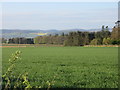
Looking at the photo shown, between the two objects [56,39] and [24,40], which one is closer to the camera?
[24,40]

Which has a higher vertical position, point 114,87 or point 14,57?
point 14,57

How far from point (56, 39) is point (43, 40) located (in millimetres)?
11029

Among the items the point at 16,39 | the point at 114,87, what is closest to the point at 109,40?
the point at 16,39

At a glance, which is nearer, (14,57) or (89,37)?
(14,57)

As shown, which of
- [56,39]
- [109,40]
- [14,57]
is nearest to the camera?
[14,57]

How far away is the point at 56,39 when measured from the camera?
145375 millimetres

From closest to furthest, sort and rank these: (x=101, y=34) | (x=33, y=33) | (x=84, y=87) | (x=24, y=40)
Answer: (x=84, y=87)
(x=101, y=34)
(x=24, y=40)
(x=33, y=33)

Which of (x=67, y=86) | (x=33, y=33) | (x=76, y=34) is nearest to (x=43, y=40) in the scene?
(x=33, y=33)

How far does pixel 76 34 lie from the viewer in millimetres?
120250

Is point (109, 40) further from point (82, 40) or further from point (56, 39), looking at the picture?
point (56, 39)

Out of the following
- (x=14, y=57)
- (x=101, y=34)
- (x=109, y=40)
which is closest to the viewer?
(x=14, y=57)

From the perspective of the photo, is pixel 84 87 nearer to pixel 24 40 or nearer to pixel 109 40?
pixel 109 40

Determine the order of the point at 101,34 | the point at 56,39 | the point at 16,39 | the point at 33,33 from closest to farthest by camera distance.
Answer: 1. the point at 101,34
2. the point at 16,39
3. the point at 56,39
4. the point at 33,33

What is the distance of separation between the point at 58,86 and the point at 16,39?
118091 mm
